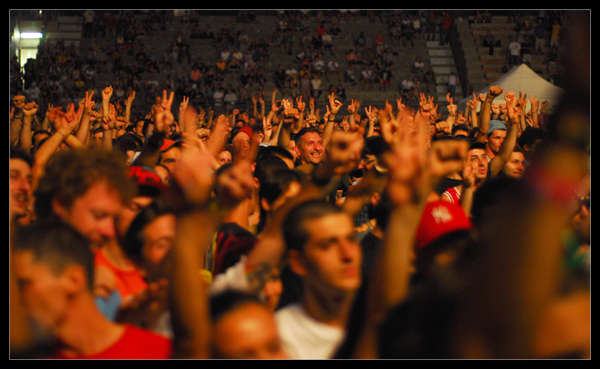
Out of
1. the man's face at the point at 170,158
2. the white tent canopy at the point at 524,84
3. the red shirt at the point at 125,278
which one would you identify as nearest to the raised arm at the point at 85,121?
the man's face at the point at 170,158

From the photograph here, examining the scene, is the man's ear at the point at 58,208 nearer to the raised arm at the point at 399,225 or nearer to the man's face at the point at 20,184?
the man's face at the point at 20,184

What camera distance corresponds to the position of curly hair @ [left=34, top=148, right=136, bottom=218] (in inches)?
94.8

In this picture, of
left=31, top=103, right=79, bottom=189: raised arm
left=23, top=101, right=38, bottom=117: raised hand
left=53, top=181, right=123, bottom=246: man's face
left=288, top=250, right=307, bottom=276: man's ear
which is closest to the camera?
left=288, top=250, right=307, bottom=276: man's ear

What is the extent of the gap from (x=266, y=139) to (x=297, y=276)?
4987 millimetres

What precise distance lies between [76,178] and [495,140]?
171 inches

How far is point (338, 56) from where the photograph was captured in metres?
23.1

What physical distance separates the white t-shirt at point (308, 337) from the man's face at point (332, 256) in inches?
5.0

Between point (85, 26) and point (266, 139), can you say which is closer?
point (266, 139)

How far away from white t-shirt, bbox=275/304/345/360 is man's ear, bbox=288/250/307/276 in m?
0.15

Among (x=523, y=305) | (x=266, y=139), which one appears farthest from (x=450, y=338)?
(x=266, y=139)

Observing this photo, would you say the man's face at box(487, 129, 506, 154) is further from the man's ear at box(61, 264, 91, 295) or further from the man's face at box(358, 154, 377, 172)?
the man's ear at box(61, 264, 91, 295)

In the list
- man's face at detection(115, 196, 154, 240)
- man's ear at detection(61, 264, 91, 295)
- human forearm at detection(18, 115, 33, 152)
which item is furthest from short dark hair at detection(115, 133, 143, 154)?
man's ear at detection(61, 264, 91, 295)
